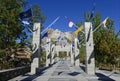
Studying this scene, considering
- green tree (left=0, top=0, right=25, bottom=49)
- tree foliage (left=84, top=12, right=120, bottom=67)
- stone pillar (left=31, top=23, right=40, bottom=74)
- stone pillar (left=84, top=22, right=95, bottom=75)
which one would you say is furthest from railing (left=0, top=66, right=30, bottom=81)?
tree foliage (left=84, top=12, right=120, bottom=67)

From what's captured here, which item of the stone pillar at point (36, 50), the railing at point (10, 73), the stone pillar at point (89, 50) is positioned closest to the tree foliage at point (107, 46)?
the stone pillar at point (89, 50)

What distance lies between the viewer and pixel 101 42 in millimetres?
43469

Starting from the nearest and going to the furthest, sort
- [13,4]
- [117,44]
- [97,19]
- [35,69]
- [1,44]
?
[35,69], [1,44], [13,4], [117,44], [97,19]

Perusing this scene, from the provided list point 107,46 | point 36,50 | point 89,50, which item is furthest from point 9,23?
point 107,46

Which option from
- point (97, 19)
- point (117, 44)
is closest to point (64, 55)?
point (97, 19)

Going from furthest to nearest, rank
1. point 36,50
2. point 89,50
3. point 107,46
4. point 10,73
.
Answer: point 107,46 → point 36,50 → point 89,50 → point 10,73

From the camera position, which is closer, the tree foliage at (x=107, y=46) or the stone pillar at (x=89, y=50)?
the stone pillar at (x=89, y=50)

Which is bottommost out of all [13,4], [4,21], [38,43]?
[38,43]

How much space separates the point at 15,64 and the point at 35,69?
8206 millimetres

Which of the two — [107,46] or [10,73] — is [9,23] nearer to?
[107,46]

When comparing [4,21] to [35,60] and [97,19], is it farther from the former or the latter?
[97,19]

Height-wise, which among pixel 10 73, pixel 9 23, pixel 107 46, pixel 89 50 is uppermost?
pixel 9 23

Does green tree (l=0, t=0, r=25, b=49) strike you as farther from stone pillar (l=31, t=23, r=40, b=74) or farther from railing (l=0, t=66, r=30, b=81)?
railing (l=0, t=66, r=30, b=81)

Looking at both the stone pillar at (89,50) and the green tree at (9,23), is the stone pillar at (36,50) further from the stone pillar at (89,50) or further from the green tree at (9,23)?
the green tree at (9,23)
